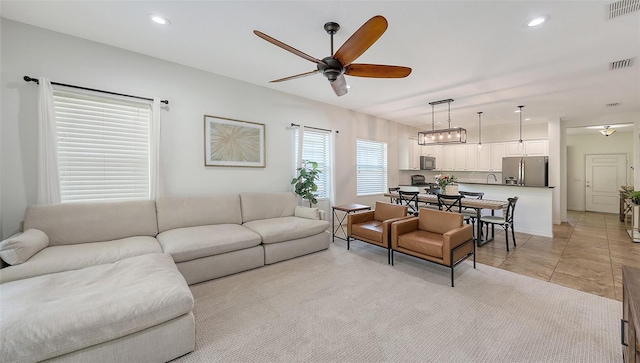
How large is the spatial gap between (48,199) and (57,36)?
1882mm

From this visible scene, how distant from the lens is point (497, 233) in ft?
17.1

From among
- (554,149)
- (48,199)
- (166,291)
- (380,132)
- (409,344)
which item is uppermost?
(380,132)

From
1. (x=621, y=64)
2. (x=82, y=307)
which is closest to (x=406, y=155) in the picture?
(x=621, y=64)

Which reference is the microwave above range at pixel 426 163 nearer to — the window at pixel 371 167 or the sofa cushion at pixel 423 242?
the window at pixel 371 167

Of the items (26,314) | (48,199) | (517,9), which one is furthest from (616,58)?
(48,199)

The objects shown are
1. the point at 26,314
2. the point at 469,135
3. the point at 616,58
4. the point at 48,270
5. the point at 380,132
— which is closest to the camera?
the point at 26,314

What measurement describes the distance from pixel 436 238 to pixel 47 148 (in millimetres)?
4700

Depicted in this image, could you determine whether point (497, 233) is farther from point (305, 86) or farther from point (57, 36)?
point (57, 36)

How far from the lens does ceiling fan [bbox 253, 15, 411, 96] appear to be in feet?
5.92

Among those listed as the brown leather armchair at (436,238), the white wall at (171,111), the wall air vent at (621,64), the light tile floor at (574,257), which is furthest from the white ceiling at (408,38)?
the light tile floor at (574,257)

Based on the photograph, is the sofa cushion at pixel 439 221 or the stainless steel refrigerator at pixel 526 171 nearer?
the sofa cushion at pixel 439 221

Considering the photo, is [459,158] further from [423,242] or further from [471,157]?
[423,242]

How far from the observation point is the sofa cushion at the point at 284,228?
135 inches

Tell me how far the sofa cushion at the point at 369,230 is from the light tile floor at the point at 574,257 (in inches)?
61.6
